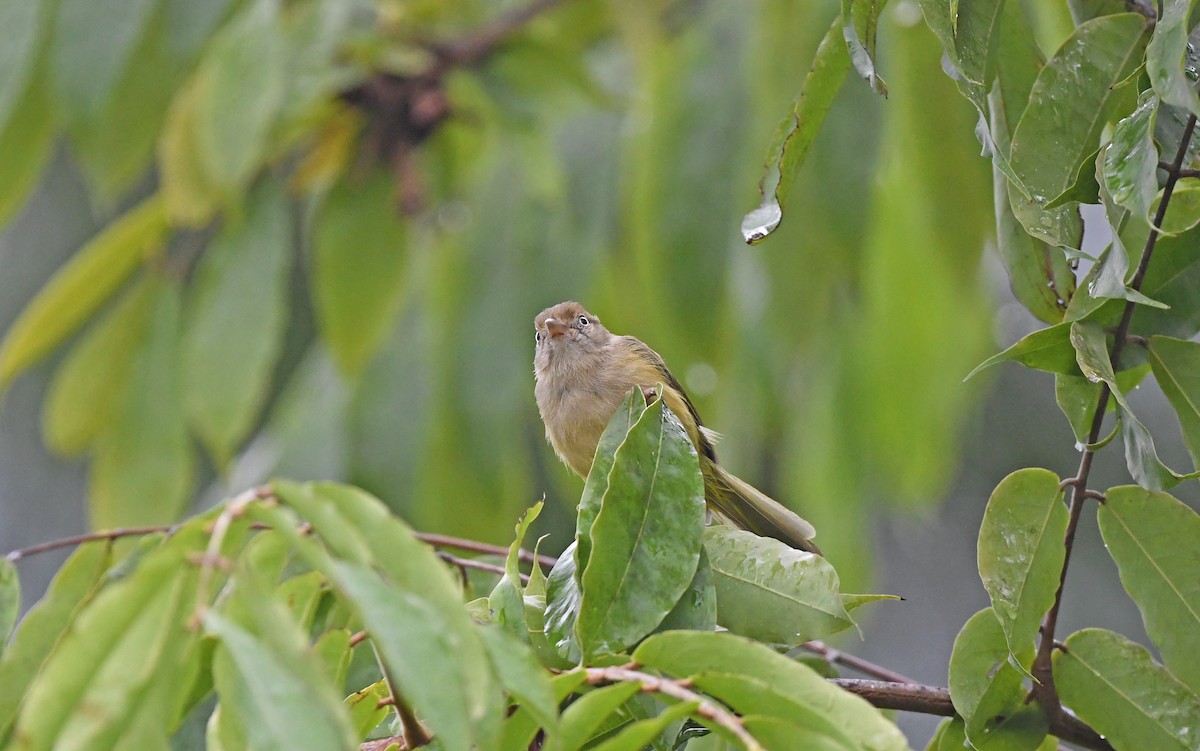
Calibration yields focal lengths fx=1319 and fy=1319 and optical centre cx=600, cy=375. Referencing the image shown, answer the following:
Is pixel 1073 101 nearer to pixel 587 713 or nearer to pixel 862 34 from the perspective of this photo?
pixel 862 34

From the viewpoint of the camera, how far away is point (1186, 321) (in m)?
1.73

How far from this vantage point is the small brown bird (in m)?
2.81

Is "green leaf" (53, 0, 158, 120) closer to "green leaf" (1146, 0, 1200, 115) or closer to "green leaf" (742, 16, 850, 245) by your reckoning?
"green leaf" (742, 16, 850, 245)

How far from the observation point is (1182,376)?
5.39 feet

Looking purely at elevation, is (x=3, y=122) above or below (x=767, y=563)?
above

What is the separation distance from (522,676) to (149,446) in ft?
9.91

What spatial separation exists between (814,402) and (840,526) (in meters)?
0.62

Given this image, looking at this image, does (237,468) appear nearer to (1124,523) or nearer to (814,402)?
(814,402)

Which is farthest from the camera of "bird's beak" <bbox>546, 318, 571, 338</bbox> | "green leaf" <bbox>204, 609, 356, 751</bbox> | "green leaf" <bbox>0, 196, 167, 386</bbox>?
"green leaf" <bbox>0, 196, 167, 386</bbox>

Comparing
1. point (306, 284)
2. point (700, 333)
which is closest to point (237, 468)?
point (306, 284)

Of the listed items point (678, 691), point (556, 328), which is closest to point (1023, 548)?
point (678, 691)

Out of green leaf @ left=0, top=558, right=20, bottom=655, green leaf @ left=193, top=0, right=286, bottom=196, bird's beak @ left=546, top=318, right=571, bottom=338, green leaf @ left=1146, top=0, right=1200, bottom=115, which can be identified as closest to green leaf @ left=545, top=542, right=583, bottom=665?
green leaf @ left=0, top=558, right=20, bottom=655

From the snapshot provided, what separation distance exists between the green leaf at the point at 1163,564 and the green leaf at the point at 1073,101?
35cm

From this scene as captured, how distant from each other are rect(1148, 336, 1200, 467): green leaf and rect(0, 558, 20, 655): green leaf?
149cm
